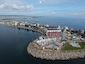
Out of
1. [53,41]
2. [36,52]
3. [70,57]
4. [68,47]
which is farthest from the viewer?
[53,41]

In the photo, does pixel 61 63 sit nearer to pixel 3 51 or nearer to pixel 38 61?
pixel 38 61

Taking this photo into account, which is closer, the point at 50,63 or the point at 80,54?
the point at 50,63

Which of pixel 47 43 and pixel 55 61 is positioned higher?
pixel 47 43

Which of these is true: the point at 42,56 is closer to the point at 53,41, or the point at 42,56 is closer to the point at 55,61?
the point at 55,61

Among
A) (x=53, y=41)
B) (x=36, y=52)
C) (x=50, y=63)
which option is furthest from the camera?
(x=53, y=41)

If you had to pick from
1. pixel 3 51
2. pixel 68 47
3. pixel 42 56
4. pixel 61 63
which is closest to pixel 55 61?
pixel 61 63

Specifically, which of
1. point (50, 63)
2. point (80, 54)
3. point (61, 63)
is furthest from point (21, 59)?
point (80, 54)

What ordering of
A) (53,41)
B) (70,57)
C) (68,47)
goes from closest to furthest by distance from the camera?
(70,57), (68,47), (53,41)

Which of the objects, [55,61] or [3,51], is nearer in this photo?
[55,61]

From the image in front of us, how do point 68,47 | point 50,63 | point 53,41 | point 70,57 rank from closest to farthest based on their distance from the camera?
point 50,63 → point 70,57 → point 68,47 → point 53,41
